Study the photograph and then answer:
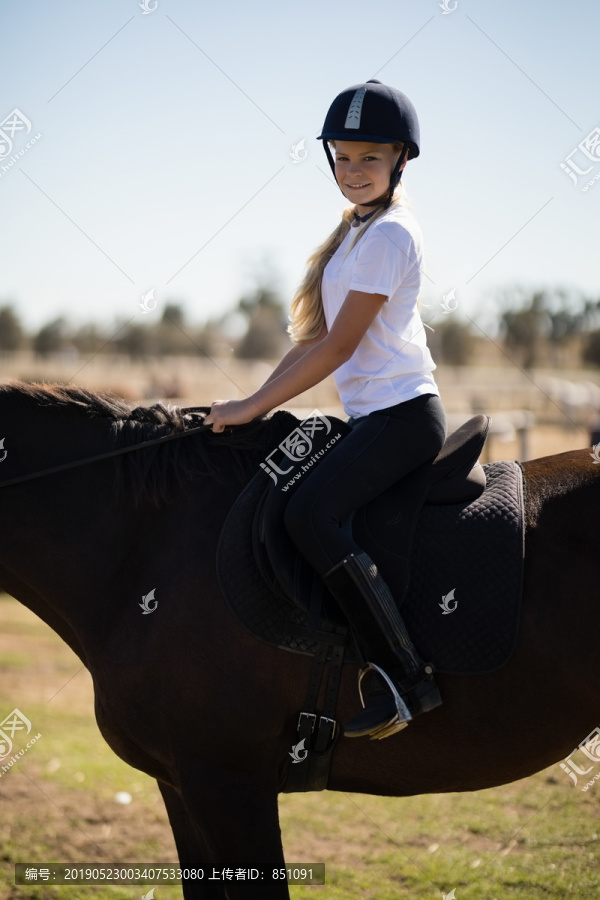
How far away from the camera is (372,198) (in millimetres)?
3117

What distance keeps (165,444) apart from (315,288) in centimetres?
93

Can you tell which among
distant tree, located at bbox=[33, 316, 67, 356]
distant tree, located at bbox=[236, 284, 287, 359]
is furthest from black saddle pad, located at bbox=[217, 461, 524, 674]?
distant tree, located at bbox=[33, 316, 67, 356]

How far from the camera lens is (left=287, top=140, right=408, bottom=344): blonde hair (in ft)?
10.7

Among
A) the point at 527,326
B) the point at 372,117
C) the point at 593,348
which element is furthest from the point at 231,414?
the point at 527,326

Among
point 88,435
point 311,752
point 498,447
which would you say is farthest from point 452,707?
point 498,447

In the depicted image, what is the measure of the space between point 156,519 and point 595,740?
2.10m

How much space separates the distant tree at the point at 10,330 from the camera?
1692 inches

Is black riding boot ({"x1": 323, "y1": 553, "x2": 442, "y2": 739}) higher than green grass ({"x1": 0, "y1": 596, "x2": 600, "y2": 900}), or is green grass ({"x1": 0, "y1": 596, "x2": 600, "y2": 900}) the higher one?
black riding boot ({"x1": 323, "y1": 553, "x2": 442, "y2": 739})

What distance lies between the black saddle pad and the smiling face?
4.40 feet

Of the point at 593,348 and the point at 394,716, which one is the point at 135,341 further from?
the point at 394,716

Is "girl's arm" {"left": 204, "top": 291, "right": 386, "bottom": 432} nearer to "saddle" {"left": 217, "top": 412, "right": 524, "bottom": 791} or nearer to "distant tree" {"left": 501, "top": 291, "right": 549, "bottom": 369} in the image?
"saddle" {"left": 217, "top": 412, "right": 524, "bottom": 791}

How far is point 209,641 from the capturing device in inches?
115

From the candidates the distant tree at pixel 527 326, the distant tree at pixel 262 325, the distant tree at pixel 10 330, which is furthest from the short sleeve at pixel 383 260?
the distant tree at pixel 262 325

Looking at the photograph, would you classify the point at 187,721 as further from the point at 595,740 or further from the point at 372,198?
the point at 372,198
